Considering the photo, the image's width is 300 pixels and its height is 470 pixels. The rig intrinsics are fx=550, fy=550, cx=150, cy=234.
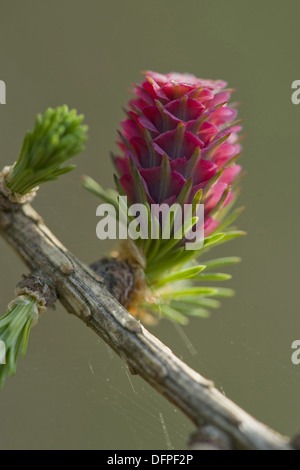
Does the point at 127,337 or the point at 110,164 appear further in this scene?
the point at 110,164

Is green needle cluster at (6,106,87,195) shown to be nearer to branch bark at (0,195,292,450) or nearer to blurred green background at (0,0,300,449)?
branch bark at (0,195,292,450)

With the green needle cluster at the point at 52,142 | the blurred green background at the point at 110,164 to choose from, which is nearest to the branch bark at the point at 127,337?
the green needle cluster at the point at 52,142

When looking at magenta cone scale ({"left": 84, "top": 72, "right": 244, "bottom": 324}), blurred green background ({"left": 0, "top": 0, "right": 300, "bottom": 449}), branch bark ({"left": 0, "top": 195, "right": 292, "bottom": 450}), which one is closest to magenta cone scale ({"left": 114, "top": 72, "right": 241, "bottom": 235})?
magenta cone scale ({"left": 84, "top": 72, "right": 244, "bottom": 324})

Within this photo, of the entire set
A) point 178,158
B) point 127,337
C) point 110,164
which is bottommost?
point 127,337

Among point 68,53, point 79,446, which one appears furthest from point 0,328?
point 68,53

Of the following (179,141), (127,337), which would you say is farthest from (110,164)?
(127,337)

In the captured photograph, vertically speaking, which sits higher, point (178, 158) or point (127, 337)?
point (178, 158)

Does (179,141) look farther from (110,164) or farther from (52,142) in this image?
(110,164)
